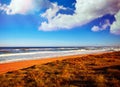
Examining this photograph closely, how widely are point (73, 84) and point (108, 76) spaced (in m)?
1.77

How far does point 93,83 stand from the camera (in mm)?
6934

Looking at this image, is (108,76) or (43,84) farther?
(108,76)

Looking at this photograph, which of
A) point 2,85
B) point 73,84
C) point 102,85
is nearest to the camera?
point 102,85

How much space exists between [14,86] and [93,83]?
3.13m

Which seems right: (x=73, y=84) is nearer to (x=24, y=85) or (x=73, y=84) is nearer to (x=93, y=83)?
(x=93, y=83)

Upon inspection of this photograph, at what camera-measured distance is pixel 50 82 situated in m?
7.56

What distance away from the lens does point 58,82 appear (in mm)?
7379

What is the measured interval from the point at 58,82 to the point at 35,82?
1004mm

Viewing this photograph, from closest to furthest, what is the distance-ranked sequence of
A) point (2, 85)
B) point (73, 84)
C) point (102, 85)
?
point (102, 85)
point (73, 84)
point (2, 85)

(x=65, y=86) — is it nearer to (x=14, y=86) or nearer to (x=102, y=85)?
(x=102, y=85)

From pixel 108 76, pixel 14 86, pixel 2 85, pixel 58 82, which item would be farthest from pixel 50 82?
pixel 108 76

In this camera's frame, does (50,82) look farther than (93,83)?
Yes

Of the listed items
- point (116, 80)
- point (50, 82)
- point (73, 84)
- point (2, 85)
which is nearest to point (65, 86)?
point (73, 84)

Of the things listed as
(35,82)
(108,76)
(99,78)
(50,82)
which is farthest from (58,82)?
(108,76)
